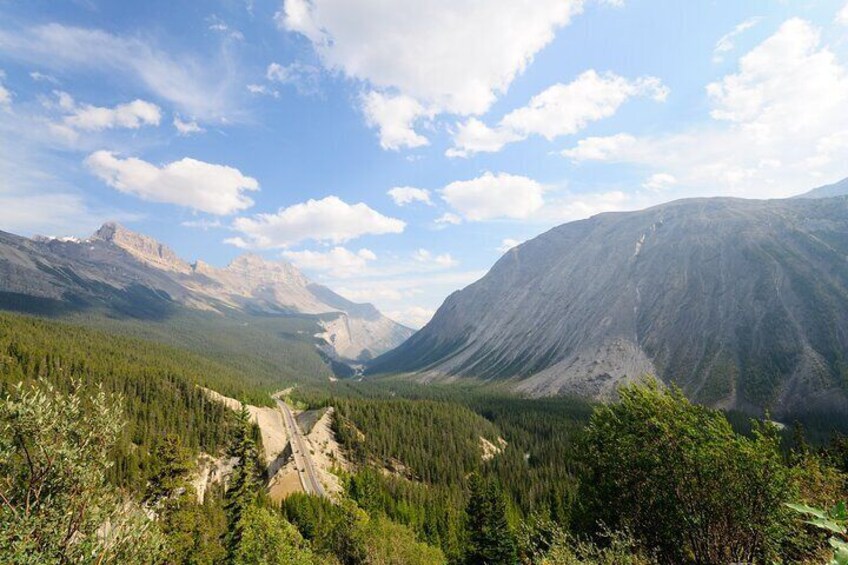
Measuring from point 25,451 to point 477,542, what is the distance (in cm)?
4407

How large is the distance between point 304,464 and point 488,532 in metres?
50.8

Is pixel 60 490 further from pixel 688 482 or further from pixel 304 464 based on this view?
pixel 304 464

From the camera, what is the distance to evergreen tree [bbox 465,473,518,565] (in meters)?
44.8

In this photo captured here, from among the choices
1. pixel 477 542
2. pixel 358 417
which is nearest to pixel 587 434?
pixel 477 542

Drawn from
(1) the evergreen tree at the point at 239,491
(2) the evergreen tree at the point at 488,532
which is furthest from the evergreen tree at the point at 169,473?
(2) the evergreen tree at the point at 488,532

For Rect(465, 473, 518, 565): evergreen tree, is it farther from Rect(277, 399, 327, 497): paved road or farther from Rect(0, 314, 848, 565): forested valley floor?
Rect(277, 399, 327, 497): paved road

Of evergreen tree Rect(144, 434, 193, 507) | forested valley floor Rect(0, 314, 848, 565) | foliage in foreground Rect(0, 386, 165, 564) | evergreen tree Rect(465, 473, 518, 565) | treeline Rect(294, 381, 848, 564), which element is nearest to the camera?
foliage in foreground Rect(0, 386, 165, 564)

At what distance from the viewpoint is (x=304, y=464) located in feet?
278

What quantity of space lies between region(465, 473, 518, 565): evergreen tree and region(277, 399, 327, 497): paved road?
36217 millimetres

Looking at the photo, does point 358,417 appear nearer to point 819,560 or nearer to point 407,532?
point 407,532

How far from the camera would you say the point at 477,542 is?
153 ft

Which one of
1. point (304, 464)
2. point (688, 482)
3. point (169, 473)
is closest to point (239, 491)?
point (169, 473)

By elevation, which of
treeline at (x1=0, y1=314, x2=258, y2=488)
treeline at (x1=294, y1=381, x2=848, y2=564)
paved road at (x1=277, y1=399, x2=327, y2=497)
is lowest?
paved road at (x1=277, y1=399, x2=327, y2=497)

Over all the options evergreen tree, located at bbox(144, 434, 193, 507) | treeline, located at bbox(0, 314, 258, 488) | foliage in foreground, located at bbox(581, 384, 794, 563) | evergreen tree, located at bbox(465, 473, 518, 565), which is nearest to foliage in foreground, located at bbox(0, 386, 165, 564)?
foliage in foreground, located at bbox(581, 384, 794, 563)
